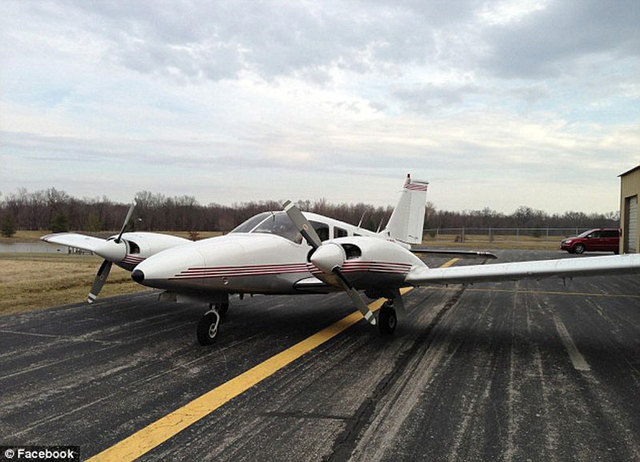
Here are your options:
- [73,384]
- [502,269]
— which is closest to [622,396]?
[502,269]

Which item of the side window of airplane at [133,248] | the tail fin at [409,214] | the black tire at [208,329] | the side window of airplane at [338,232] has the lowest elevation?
the black tire at [208,329]

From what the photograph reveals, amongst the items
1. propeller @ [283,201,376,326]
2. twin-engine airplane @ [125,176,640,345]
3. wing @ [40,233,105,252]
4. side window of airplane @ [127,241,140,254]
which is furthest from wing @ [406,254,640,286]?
wing @ [40,233,105,252]

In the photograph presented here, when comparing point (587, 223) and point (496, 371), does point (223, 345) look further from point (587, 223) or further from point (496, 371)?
point (587, 223)

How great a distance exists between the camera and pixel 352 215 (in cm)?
7062

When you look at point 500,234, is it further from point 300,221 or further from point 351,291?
point 300,221

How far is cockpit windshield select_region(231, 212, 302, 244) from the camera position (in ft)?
27.6

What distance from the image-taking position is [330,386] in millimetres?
5242

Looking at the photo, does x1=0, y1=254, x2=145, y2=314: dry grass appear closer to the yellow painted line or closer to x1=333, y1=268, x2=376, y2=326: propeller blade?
the yellow painted line

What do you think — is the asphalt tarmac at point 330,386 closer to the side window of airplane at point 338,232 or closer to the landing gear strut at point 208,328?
the landing gear strut at point 208,328

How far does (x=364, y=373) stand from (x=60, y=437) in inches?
135

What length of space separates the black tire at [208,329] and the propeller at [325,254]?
1.85 metres

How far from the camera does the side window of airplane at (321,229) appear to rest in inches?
358
